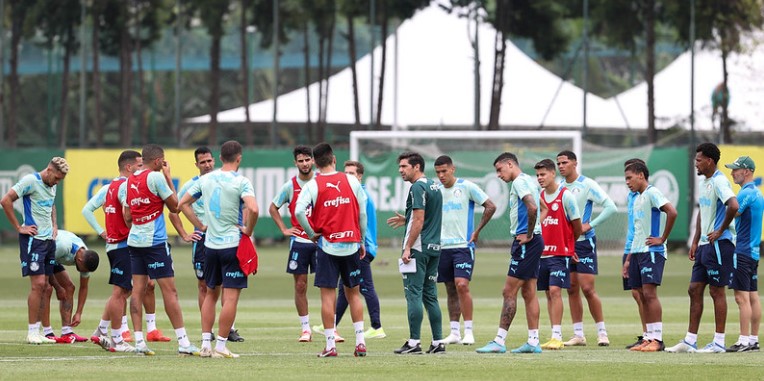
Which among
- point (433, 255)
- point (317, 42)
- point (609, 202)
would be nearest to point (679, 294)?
point (609, 202)

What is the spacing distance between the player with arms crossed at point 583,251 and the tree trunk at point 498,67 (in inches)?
1122

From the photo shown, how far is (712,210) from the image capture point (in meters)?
15.5

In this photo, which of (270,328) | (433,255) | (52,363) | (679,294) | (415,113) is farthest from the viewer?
(415,113)

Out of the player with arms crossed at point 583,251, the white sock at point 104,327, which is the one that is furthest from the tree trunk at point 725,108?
the white sock at point 104,327

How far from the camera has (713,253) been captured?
15.5 meters

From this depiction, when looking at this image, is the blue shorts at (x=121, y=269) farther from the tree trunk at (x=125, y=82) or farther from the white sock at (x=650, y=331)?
the tree trunk at (x=125, y=82)

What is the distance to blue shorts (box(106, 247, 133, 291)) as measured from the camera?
15.4m

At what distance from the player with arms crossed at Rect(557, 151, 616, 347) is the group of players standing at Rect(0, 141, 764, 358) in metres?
0.02

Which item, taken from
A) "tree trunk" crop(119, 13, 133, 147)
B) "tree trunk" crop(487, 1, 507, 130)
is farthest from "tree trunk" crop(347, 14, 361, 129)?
"tree trunk" crop(119, 13, 133, 147)

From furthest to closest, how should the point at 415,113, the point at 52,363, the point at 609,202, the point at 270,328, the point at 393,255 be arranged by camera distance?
the point at 415,113, the point at 393,255, the point at 270,328, the point at 609,202, the point at 52,363

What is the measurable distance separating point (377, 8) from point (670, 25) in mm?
9660

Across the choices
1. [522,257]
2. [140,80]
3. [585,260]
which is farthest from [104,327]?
[140,80]

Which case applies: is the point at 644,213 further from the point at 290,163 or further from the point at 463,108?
the point at 463,108

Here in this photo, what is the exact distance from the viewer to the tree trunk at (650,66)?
46.4m
